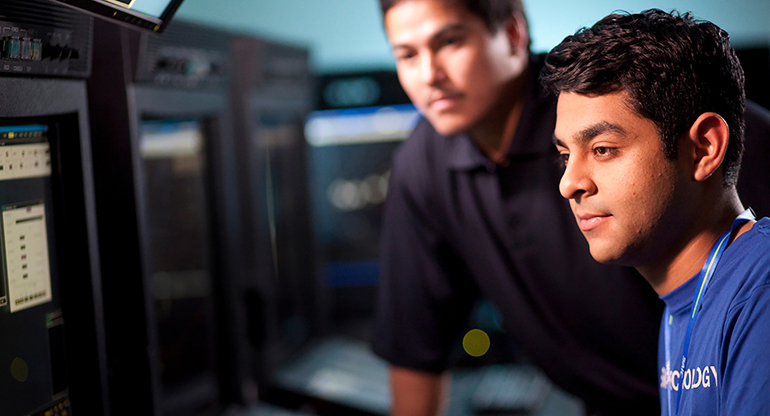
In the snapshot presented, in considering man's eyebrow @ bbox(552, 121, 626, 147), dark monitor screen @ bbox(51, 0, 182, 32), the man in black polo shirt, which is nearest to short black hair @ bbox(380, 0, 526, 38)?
the man in black polo shirt

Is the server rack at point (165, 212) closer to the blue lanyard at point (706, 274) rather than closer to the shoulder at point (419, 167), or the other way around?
the shoulder at point (419, 167)

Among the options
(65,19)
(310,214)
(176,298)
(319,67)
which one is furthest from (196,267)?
(319,67)

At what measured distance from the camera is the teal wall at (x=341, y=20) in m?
2.42

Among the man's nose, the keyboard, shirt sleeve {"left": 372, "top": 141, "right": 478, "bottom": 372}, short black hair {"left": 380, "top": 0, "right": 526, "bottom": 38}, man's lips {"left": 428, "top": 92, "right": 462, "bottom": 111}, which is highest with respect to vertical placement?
short black hair {"left": 380, "top": 0, "right": 526, "bottom": 38}

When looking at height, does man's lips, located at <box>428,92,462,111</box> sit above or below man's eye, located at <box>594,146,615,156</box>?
above

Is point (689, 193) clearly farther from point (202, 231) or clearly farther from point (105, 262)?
point (202, 231)

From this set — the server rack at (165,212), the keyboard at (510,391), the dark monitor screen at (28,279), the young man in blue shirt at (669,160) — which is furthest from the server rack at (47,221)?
the keyboard at (510,391)

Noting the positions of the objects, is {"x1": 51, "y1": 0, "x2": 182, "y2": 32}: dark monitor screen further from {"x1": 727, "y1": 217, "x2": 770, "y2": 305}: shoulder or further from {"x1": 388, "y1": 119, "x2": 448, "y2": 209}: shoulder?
{"x1": 727, "y1": 217, "x2": 770, "y2": 305}: shoulder

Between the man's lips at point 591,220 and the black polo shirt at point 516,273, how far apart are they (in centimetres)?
42

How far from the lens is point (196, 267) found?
Result: 1818 mm

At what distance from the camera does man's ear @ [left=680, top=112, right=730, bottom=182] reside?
0.74 m

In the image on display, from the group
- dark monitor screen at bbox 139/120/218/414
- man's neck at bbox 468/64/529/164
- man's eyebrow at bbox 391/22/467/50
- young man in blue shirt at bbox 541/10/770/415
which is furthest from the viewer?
A: dark monitor screen at bbox 139/120/218/414

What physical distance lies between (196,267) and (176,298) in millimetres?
160

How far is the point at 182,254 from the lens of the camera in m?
1.81
